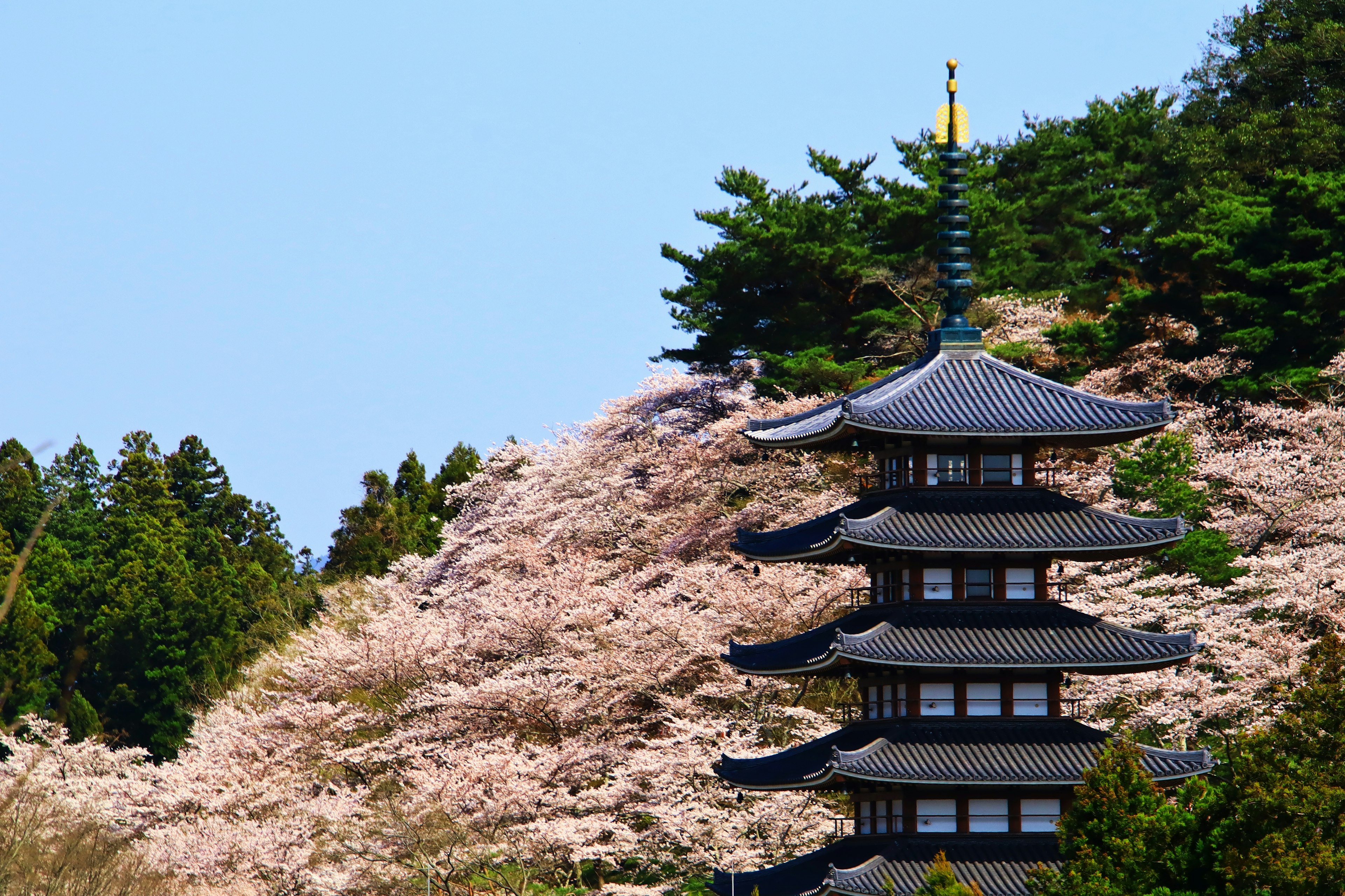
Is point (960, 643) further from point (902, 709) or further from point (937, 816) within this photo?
point (937, 816)

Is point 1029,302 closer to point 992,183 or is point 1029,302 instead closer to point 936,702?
point 992,183

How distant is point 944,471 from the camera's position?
21.2m

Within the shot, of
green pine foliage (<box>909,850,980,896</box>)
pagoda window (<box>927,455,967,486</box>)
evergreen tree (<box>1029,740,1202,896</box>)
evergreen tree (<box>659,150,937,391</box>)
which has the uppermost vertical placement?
evergreen tree (<box>659,150,937,391</box>)

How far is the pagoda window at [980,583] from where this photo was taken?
2094 centimetres

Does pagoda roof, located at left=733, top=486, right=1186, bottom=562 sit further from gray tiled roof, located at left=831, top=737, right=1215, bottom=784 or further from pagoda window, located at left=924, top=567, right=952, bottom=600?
gray tiled roof, located at left=831, top=737, right=1215, bottom=784

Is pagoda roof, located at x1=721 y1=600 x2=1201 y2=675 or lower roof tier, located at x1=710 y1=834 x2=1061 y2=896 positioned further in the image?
pagoda roof, located at x1=721 y1=600 x2=1201 y2=675

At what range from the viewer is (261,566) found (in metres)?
68.1

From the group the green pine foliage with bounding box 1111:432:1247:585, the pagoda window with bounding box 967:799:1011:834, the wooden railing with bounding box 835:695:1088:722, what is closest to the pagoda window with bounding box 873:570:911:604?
the wooden railing with bounding box 835:695:1088:722

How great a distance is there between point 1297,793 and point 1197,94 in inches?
1431

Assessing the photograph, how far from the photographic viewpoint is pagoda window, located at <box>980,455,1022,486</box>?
21.3m

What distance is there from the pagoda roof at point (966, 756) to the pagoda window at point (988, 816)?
68 cm

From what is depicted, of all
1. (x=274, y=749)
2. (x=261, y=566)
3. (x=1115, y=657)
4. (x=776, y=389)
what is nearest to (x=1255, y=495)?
(x=776, y=389)

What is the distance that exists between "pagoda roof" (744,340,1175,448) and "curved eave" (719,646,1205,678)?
2790 millimetres

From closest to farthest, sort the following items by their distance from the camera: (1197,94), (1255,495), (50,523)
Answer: (1255,495)
(1197,94)
(50,523)
